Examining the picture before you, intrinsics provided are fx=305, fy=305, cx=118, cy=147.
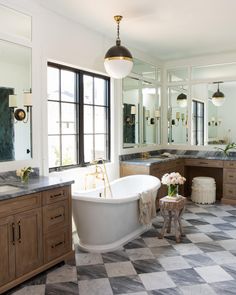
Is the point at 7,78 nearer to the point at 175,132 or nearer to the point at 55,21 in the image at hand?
the point at 55,21

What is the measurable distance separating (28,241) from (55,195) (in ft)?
1.67

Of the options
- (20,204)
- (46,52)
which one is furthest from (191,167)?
(20,204)

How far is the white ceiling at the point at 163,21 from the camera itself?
3602 millimetres

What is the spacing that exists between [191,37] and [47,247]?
3907 millimetres

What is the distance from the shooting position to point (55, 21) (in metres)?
3.90

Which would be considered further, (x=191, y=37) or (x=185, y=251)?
(x=191, y=37)

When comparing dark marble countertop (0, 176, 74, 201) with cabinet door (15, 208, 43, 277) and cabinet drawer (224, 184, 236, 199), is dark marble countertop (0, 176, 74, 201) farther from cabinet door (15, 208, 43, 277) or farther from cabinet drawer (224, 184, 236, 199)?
cabinet drawer (224, 184, 236, 199)

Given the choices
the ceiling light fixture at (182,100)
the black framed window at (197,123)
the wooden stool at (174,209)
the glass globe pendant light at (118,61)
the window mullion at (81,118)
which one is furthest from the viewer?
the ceiling light fixture at (182,100)

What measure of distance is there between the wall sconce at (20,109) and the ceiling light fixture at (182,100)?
13.0ft

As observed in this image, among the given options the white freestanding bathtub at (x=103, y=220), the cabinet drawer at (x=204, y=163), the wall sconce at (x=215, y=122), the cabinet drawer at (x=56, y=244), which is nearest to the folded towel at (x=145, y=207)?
the white freestanding bathtub at (x=103, y=220)

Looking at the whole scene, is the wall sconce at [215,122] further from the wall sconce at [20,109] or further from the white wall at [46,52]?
the wall sconce at [20,109]

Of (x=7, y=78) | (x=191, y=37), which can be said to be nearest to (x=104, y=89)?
(x=191, y=37)

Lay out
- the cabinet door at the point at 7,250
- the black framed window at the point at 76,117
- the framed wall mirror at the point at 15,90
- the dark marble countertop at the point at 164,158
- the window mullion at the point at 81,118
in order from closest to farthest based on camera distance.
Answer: the cabinet door at the point at 7,250
the framed wall mirror at the point at 15,90
the black framed window at the point at 76,117
the window mullion at the point at 81,118
the dark marble countertop at the point at 164,158

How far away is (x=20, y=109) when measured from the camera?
351 centimetres
